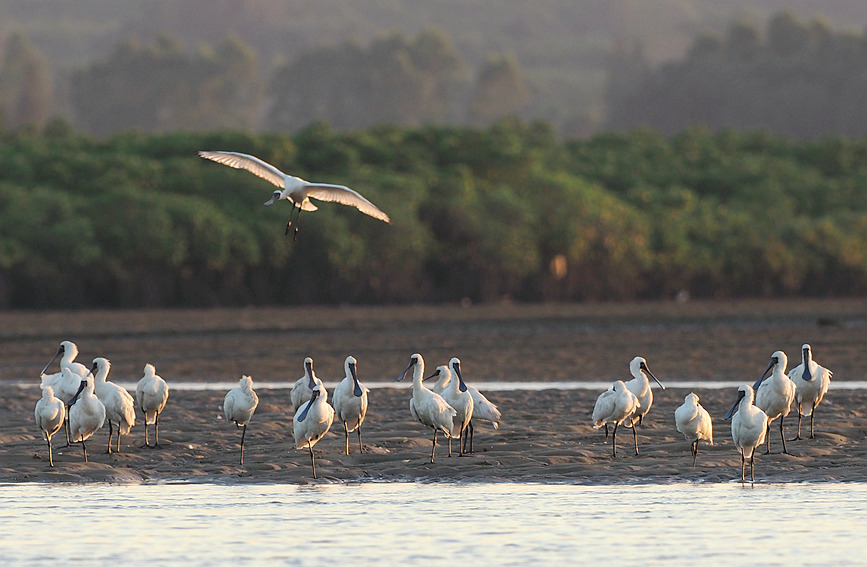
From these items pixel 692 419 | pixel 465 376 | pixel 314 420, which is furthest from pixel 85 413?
pixel 465 376

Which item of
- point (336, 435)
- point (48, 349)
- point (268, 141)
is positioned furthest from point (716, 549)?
point (268, 141)

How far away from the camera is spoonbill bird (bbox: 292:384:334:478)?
57.9ft

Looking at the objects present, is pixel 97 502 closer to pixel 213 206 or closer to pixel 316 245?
pixel 316 245

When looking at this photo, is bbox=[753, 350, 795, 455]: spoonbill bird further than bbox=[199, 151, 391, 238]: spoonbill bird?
No

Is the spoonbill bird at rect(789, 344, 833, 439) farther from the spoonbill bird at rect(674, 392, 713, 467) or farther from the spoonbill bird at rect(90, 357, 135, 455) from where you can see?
the spoonbill bird at rect(90, 357, 135, 455)

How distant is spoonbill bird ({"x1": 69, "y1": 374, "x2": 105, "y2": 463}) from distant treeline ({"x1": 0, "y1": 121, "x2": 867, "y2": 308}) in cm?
4535

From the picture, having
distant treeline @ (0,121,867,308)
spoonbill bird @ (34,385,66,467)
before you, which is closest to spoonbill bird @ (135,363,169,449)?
spoonbill bird @ (34,385,66,467)

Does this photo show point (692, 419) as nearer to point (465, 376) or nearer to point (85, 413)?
point (85, 413)

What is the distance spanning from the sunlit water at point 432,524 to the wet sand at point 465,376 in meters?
0.91

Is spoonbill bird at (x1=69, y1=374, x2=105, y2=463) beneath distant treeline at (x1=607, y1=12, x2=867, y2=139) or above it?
beneath

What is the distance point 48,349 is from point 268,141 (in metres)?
46.3

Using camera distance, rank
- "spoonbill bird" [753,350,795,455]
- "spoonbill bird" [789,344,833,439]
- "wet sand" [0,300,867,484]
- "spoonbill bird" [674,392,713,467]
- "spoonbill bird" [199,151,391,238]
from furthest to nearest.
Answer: "spoonbill bird" [199,151,391,238], "spoonbill bird" [789,344,833,439], "spoonbill bird" [753,350,795,455], "wet sand" [0,300,867,484], "spoonbill bird" [674,392,713,467]

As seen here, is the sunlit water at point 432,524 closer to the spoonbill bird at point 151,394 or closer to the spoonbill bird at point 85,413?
the spoonbill bird at point 85,413

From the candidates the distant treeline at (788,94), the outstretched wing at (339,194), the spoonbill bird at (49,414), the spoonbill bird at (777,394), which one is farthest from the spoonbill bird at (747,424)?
the distant treeline at (788,94)
